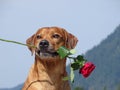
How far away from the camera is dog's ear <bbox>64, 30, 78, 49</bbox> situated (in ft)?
37.3

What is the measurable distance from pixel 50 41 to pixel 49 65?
22.6 inches

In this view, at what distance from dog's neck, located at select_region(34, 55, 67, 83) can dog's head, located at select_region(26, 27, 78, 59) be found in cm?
28

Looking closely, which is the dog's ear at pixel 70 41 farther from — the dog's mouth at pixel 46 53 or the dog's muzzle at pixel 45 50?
the dog's muzzle at pixel 45 50

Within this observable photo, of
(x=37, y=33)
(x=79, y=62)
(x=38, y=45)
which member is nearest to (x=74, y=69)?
(x=79, y=62)

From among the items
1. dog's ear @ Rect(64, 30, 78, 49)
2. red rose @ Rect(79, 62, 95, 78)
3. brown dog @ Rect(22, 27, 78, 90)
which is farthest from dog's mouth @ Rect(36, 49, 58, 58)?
red rose @ Rect(79, 62, 95, 78)

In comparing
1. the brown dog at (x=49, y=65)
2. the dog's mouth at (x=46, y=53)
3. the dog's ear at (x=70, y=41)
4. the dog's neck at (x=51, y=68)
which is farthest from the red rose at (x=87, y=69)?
the dog's ear at (x=70, y=41)

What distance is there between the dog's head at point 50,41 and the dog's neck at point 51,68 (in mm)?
279

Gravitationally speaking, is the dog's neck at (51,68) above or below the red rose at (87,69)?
below

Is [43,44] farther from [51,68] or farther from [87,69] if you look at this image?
[87,69]

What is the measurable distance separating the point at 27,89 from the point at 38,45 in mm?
959

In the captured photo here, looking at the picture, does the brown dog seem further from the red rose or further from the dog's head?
the red rose

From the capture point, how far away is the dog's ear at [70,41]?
11.4m

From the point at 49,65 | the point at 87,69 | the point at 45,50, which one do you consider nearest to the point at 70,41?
the point at 49,65

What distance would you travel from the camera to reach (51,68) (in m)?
11.4
